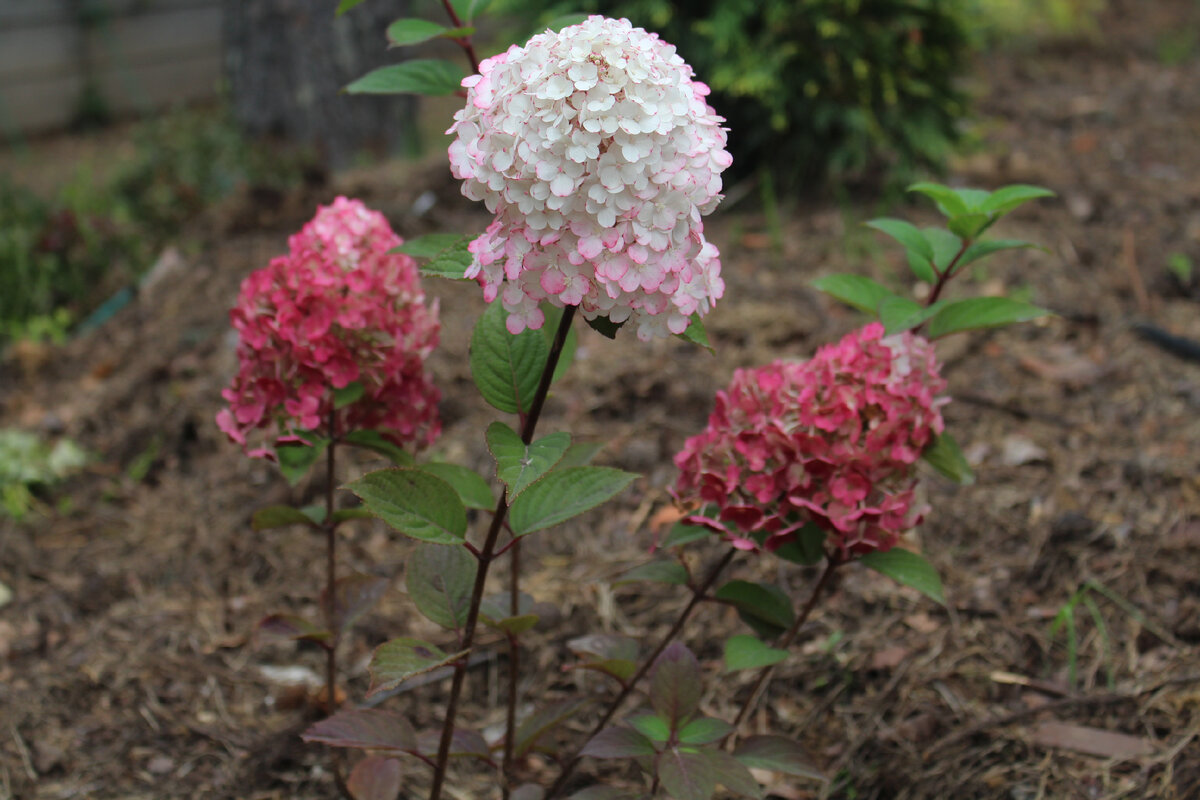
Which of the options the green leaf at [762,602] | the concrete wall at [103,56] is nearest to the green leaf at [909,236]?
the green leaf at [762,602]

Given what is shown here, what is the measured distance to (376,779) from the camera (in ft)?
4.77

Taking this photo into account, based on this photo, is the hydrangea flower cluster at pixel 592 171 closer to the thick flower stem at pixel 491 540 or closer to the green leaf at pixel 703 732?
the thick flower stem at pixel 491 540

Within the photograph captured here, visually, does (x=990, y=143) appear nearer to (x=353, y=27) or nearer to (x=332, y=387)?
(x=353, y=27)

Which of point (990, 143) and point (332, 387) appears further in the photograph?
point (990, 143)

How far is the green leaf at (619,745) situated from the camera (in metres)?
1.25

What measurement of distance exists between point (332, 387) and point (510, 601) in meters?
0.43

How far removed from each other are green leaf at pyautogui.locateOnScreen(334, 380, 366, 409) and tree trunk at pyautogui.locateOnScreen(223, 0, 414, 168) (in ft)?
10.8

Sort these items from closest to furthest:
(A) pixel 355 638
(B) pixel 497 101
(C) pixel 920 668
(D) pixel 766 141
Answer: (B) pixel 497 101
(C) pixel 920 668
(A) pixel 355 638
(D) pixel 766 141

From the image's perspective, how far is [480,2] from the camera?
135 cm

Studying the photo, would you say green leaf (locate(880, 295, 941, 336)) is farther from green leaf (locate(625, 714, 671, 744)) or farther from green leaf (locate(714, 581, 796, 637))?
green leaf (locate(625, 714, 671, 744))

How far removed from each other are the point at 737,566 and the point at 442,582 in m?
→ 0.90

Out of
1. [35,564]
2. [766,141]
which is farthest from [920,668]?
[766,141]

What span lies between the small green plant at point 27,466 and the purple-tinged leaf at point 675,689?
1.93 metres

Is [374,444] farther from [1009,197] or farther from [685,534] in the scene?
[1009,197]
